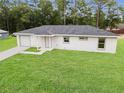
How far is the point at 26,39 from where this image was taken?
20.0 m

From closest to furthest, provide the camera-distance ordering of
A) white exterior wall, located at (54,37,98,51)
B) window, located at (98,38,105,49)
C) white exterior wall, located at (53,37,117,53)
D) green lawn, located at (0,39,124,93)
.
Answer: green lawn, located at (0,39,124,93)
white exterior wall, located at (53,37,117,53)
window, located at (98,38,105,49)
white exterior wall, located at (54,37,98,51)

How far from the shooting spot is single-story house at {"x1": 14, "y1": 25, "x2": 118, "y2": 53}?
1655 cm

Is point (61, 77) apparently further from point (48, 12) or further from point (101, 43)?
point (48, 12)

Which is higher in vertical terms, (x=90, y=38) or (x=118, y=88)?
(x=90, y=38)

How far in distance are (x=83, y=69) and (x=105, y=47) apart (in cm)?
724

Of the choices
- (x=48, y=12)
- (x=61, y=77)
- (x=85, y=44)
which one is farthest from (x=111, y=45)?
(x=48, y=12)

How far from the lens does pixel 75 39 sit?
1755cm

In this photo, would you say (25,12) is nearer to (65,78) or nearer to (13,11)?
(13,11)

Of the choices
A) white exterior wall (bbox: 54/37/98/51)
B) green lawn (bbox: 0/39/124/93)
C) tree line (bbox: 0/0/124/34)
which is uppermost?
tree line (bbox: 0/0/124/34)

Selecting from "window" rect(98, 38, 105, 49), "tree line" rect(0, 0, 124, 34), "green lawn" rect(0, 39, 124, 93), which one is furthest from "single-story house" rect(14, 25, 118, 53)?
"tree line" rect(0, 0, 124, 34)

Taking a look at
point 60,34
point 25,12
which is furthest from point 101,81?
point 25,12

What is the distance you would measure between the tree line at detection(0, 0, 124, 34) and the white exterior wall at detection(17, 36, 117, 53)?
1990cm

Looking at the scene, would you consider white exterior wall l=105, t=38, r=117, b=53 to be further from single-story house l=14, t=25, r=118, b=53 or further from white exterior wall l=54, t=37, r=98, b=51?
white exterior wall l=54, t=37, r=98, b=51

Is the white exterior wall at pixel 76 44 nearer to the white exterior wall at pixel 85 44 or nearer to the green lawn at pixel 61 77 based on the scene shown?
the white exterior wall at pixel 85 44
